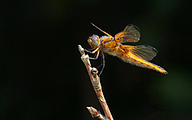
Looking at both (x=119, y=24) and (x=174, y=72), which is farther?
(x=119, y=24)

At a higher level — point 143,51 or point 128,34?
point 128,34

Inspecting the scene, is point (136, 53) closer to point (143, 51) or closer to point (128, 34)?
point (143, 51)

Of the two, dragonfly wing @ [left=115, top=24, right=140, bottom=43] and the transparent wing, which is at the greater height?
dragonfly wing @ [left=115, top=24, right=140, bottom=43]

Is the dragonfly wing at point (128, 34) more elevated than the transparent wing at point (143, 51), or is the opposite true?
the dragonfly wing at point (128, 34)

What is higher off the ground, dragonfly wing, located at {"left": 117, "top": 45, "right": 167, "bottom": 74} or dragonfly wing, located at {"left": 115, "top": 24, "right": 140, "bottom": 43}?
dragonfly wing, located at {"left": 115, "top": 24, "right": 140, "bottom": 43}

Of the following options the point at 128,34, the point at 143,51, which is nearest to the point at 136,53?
the point at 143,51

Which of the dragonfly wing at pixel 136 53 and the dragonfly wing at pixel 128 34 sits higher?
the dragonfly wing at pixel 128 34

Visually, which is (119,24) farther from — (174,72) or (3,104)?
(3,104)

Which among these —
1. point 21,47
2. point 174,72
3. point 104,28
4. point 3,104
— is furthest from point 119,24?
point 3,104
